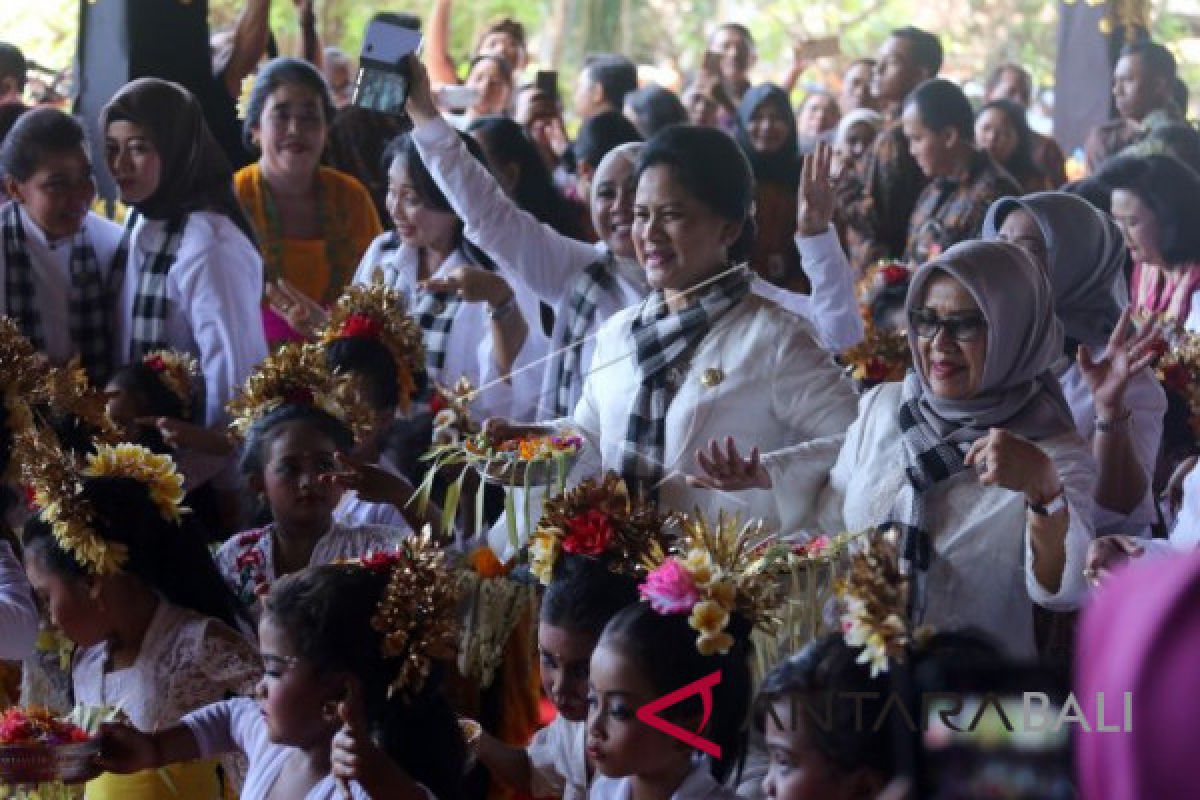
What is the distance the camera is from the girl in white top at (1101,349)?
12.2ft

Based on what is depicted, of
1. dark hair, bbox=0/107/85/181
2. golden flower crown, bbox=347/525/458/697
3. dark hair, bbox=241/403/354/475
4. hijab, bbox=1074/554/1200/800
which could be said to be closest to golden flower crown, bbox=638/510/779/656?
golden flower crown, bbox=347/525/458/697

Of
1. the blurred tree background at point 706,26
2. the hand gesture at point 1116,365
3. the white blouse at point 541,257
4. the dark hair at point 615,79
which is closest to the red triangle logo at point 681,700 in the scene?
the hand gesture at point 1116,365

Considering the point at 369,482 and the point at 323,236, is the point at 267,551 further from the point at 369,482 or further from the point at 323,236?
the point at 323,236

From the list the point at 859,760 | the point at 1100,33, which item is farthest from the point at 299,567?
the point at 1100,33

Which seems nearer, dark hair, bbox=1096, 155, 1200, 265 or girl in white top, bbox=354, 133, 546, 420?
dark hair, bbox=1096, 155, 1200, 265

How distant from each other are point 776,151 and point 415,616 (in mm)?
5436

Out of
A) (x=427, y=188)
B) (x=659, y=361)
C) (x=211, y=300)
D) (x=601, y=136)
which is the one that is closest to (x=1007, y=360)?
(x=659, y=361)

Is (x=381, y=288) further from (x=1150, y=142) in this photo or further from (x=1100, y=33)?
(x=1100, y=33)

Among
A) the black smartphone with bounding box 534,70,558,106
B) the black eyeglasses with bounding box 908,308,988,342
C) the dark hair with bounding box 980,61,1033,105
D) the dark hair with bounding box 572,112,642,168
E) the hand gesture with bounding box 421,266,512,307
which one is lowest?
the black eyeglasses with bounding box 908,308,988,342

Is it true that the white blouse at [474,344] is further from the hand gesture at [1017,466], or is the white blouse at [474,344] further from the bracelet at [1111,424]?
the hand gesture at [1017,466]

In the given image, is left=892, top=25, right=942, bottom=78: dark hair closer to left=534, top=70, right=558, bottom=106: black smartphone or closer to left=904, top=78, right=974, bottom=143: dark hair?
left=534, top=70, right=558, bottom=106: black smartphone

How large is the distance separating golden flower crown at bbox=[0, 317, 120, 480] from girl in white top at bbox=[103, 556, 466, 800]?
1.20 m

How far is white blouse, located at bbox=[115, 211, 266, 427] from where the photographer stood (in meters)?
5.26

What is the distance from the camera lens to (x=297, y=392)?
4.35m
